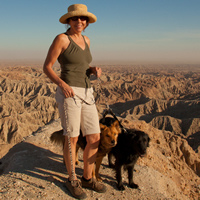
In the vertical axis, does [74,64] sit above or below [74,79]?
above

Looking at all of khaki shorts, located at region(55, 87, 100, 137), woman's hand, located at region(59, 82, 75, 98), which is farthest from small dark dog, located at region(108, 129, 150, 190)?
woman's hand, located at region(59, 82, 75, 98)

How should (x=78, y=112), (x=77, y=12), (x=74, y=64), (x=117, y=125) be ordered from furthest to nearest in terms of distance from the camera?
(x=117, y=125) → (x=78, y=112) → (x=74, y=64) → (x=77, y=12)

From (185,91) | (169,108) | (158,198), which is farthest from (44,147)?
(185,91)

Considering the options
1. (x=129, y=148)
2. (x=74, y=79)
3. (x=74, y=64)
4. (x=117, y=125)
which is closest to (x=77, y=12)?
(x=74, y=64)

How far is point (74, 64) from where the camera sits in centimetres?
257

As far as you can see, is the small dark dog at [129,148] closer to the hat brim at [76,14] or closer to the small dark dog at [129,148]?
the small dark dog at [129,148]

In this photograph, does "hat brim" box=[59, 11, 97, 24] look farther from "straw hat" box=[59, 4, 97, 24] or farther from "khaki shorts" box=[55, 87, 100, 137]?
"khaki shorts" box=[55, 87, 100, 137]

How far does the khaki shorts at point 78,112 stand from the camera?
8.59ft

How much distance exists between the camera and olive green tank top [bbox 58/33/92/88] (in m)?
2.51

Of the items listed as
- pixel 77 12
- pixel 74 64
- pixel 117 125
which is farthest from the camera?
pixel 117 125

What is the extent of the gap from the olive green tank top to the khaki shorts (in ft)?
0.42

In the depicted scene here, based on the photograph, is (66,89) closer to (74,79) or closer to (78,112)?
(74,79)

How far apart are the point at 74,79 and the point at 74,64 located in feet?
0.70

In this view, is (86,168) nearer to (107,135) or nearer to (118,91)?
(107,135)
